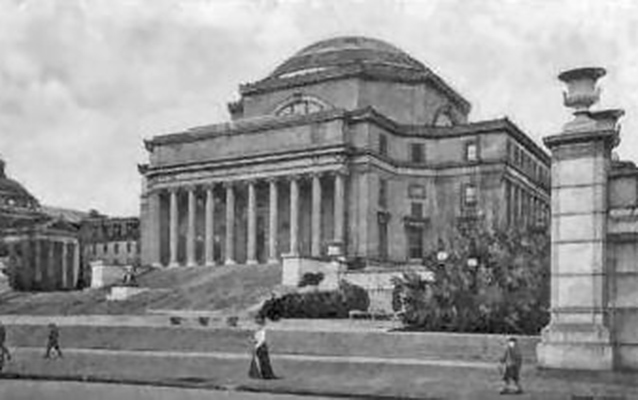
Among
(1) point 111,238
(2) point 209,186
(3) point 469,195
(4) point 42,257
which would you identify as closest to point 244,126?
(2) point 209,186

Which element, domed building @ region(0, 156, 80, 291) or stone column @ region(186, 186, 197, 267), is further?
domed building @ region(0, 156, 80, 291)

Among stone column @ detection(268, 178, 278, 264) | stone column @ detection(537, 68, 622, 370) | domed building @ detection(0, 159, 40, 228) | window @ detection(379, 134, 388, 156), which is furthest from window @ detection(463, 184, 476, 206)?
domed building @ detection(0, 159, 40, 228)

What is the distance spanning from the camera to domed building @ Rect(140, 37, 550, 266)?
7931 cm

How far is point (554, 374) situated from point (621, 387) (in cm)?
187

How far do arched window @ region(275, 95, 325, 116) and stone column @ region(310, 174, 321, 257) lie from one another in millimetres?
9371

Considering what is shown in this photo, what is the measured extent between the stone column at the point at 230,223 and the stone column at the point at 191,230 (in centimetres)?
380

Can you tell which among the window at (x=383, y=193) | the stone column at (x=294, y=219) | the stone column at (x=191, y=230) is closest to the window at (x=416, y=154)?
the window at (x=383, y=193)

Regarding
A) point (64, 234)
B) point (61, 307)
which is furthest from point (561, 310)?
point (64, 234)

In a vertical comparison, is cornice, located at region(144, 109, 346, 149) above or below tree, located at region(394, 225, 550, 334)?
above

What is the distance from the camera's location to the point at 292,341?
37.1m

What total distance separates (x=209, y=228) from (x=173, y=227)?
4127 mm

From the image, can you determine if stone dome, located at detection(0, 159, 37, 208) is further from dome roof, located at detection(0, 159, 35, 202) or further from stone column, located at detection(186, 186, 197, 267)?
stone column, located at detection(186, 186, 197, 267)

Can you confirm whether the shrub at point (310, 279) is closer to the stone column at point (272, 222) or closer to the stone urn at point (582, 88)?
the stone column at point (272, 222)

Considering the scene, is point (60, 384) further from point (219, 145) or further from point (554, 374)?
point (219, 145)
